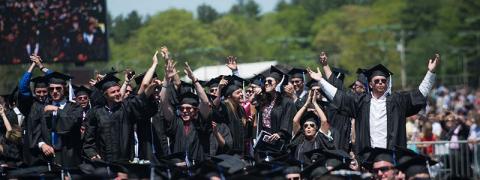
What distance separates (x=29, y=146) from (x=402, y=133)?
4.83 m

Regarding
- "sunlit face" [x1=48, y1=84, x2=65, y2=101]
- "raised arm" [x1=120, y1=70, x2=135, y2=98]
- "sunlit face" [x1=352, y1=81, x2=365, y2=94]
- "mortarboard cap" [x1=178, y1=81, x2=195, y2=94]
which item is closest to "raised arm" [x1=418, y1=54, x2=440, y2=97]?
"sunlit face" [x1=352, y1=81, x2=365, y2=94]

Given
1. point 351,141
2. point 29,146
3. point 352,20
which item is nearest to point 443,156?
point 351,141

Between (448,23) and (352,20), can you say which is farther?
(352,20)

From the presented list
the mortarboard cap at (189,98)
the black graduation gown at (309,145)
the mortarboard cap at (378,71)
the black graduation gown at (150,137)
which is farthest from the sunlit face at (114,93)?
the mortarboard cap at (378,71)

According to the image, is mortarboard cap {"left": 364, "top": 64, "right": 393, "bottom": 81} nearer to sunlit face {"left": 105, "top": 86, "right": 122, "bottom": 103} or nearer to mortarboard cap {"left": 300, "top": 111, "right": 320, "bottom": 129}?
mortarboard cap {"left": 300, "top": 111, "right": 320, "bottom": 129}

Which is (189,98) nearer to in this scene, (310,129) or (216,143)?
(216,143)

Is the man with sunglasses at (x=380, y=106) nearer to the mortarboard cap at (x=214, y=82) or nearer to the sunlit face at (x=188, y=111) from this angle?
the sunlit face at (x=188, y=111)

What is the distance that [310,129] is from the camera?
56.3 feet

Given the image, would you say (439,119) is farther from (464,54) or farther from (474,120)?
(464,54)

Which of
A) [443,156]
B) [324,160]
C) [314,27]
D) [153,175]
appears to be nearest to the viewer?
[153,175]

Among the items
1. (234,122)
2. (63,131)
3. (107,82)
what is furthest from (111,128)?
(234,122)

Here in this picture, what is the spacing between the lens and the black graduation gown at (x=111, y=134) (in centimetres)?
1658

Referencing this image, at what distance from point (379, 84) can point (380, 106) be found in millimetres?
266

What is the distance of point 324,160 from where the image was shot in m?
15.2
